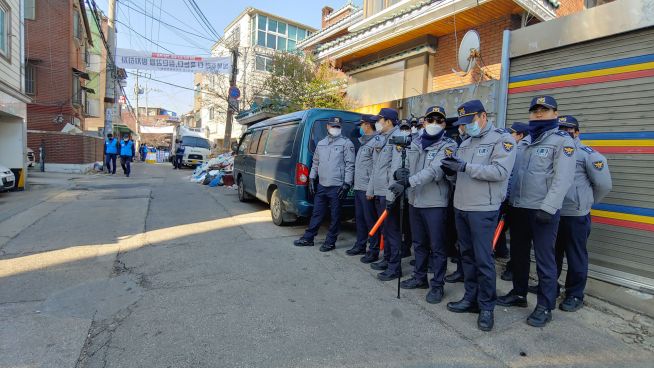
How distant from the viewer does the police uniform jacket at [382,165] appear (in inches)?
175

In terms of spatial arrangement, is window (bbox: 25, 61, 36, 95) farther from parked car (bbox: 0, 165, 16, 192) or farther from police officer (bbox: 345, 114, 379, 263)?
police officer (bbox: 345, 114, 379, 263)

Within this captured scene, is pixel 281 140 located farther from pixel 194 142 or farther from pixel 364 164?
pixel 194 142

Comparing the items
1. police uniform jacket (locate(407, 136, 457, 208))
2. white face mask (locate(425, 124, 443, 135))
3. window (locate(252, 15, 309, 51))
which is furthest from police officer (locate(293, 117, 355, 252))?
window (locate(252, 15, 309, 51))

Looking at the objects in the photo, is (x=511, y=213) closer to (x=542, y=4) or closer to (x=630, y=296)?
(x=630, y=296)

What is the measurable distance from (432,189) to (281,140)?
3.58 m

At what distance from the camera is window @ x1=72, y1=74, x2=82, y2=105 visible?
20.2 meters

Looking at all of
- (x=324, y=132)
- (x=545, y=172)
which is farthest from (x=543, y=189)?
(x=324, y=132)

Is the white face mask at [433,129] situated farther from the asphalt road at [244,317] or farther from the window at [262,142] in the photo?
the window at [262,142]

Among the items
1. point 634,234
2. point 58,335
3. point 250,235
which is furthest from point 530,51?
point 58,335

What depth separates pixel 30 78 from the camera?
60.3 feet

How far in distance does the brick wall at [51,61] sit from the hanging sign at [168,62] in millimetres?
5967

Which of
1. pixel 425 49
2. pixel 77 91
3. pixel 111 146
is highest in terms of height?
pixel 77 91

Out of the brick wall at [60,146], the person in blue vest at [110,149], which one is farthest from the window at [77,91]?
the person in blue vest at [110,149]

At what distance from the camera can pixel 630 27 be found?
4141 millimetres
